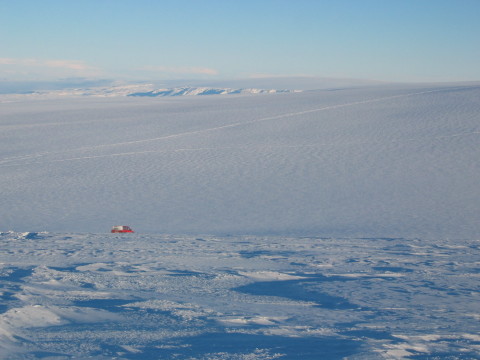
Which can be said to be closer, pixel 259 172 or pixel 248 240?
pixel 248 240

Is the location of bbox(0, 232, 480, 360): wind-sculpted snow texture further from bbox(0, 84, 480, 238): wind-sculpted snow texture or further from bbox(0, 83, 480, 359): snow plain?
bbox(0, 84, 480, 238): wind-sculpted snow texture

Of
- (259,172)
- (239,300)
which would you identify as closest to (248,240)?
(239,300)

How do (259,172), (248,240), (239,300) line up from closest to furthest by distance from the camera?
(239,300) < (248,240) < (259,172)

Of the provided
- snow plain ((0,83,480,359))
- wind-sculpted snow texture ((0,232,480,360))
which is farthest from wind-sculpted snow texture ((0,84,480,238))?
wind-sculpted snow texture ((0,232,480,360))

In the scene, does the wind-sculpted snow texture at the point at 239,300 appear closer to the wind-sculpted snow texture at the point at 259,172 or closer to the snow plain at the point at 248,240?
the snow plain at the point at 248,240

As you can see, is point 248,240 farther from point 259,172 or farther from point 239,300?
point 259,172

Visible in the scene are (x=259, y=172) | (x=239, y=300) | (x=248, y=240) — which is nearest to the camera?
(x=239, y=300)

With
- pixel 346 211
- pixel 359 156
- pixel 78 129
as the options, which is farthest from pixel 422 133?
pixel 78 129
